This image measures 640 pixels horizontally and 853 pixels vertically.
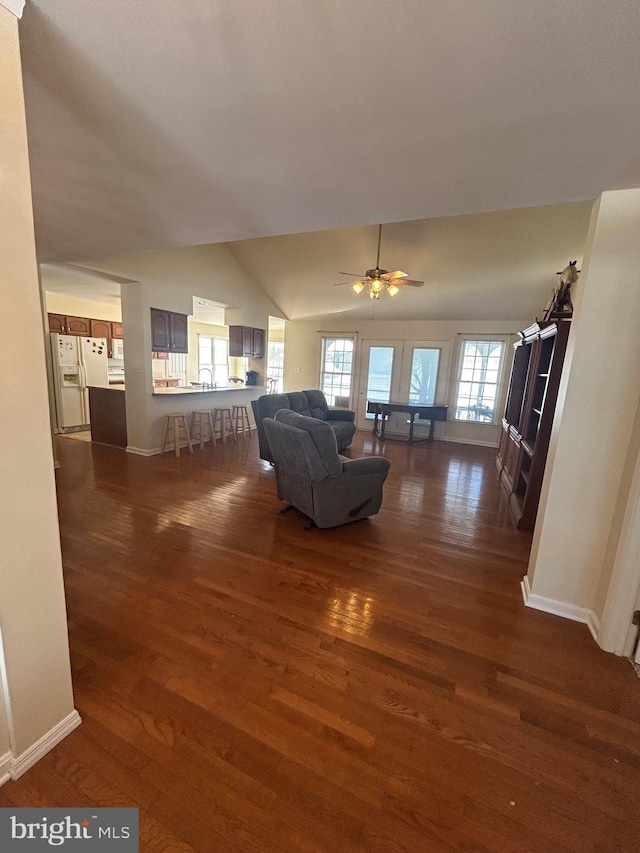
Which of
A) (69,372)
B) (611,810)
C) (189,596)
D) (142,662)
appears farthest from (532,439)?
(69,372)

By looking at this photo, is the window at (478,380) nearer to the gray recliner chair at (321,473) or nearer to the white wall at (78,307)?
the gray recliner chair at (321,473)

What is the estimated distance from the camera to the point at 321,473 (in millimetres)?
2811

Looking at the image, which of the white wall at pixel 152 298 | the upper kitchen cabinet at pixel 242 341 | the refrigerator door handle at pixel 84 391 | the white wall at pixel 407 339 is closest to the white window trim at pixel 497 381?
the white wall at pixel 407 339

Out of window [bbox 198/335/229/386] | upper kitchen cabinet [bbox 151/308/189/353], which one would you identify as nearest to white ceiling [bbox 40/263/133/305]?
upper kitchen cabinet [bbox 151/308/189/353]

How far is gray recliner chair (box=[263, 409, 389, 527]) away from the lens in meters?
2.78

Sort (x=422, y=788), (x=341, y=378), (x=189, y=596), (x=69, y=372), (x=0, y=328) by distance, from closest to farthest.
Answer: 1. (x=0, y=328)
2. (x=422, y=788)
3. (x=189, y=596)
4. (x=69, y=372)
5. (x=341, y=378)

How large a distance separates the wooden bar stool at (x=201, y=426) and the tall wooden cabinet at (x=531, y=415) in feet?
14.2

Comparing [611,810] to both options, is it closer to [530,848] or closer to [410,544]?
[530,848]

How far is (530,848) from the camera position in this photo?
41.3 inches

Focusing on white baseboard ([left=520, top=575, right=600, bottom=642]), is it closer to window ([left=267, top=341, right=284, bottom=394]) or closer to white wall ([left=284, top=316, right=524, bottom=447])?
white wall ([left=284, top=316, right=524, bottom=447])

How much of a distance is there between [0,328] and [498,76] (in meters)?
1.69

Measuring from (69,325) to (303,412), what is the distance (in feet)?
15.5

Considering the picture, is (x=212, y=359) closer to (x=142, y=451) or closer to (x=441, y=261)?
(x=142, y=451)

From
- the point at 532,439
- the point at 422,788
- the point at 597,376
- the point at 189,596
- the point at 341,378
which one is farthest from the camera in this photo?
the point at 341,378
